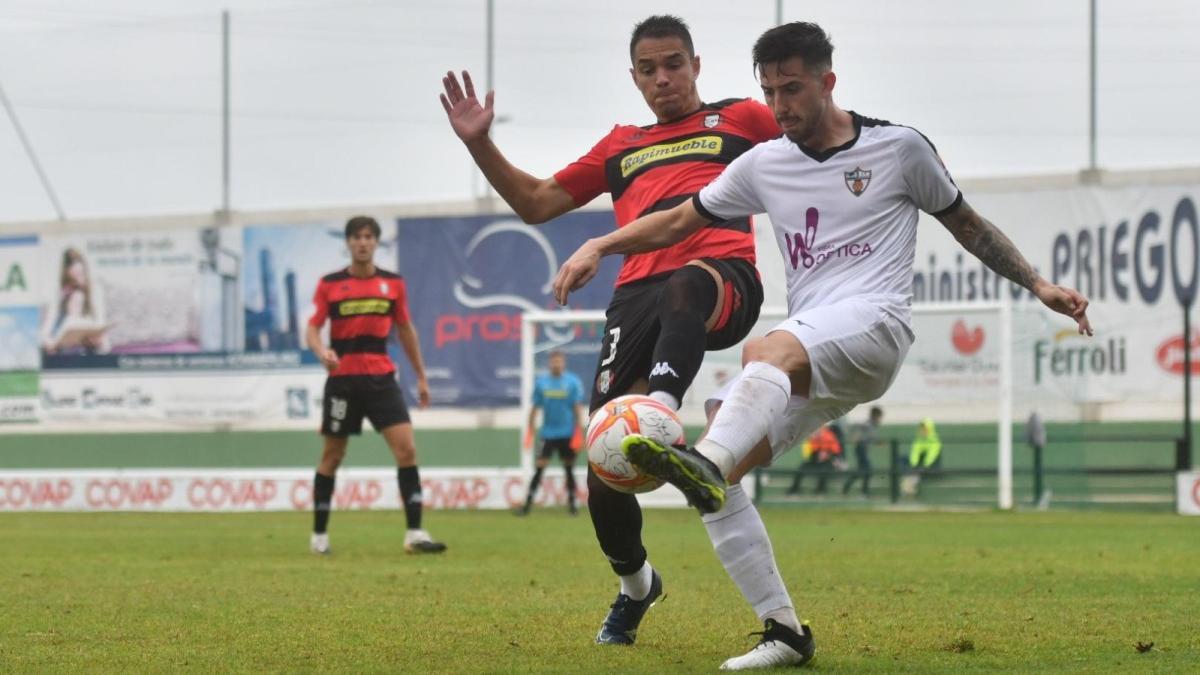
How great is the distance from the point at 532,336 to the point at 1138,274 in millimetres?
10478

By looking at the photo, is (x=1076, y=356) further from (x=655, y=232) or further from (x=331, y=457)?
Result: (x=655, y=232)

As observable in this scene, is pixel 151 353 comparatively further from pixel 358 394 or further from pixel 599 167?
pixel 599 167

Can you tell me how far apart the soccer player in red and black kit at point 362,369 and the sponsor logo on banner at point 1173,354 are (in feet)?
57.9

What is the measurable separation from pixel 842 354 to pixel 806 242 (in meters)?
0.50

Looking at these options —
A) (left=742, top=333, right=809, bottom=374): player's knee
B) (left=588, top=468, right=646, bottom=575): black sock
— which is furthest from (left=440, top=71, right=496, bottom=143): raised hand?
(left=742, top=333, right=809, bottom=374): player's knee

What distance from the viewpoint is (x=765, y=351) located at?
5410 mm

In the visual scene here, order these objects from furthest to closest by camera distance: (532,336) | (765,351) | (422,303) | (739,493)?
1. (422,303)
2. (532,336)
3. (739,493)
4. (765,351)

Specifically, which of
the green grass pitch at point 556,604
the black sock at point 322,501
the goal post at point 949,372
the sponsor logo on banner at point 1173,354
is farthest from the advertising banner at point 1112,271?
the black sock at point 322,501

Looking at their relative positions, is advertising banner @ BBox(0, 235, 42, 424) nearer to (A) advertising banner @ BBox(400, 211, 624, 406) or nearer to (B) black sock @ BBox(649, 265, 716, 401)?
(A) advertising banner @ BBox(400, 211, 624, 406)

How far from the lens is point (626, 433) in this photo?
5.07 metres

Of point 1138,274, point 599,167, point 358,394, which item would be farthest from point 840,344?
point 1138,274

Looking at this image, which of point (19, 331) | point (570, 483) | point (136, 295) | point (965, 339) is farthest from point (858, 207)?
point (19, 331)

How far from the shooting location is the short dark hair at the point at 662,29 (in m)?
6.65

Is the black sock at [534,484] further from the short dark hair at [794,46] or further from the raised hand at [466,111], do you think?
the short dark hair at [794,46]
